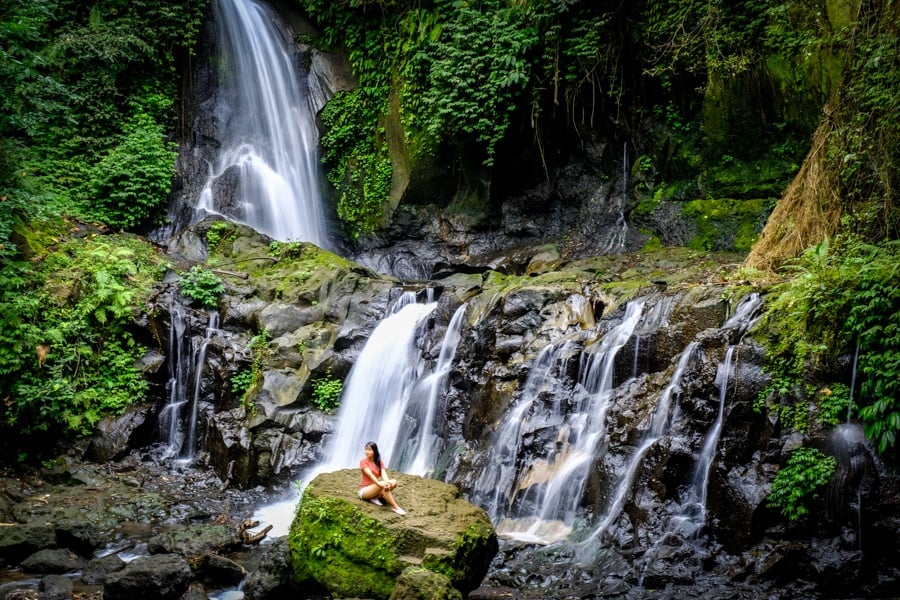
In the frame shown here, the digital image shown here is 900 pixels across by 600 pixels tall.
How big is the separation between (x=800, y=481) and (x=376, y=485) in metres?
4.21

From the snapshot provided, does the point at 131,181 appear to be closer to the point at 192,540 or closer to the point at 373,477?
the point at 192,540

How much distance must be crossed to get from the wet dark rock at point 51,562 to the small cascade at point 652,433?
5846 mm

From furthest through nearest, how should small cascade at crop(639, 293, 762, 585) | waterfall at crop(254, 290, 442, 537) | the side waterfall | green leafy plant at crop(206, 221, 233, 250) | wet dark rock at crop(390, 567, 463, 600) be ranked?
green leafy plant at crop(206, 221, 233, 250), waterfall at crop(254, 290, 442, 537), the side waterfall, small cascade at crop(639, 293, 762, 585), wet dark rock at crop(390, 567, 463, 600)

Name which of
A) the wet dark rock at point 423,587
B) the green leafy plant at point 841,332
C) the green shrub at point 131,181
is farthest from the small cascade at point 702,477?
the green shrub at point 131,181

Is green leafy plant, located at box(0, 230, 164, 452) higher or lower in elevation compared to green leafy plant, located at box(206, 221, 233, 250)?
lower

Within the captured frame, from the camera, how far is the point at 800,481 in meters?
6.65

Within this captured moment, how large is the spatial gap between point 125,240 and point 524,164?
8.88 m

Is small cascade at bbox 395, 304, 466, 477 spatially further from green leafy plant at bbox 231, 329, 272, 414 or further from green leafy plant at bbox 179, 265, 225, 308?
green leafy plant at bbox 179, 265, 225, 308

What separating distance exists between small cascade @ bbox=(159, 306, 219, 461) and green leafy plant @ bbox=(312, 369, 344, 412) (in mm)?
2159

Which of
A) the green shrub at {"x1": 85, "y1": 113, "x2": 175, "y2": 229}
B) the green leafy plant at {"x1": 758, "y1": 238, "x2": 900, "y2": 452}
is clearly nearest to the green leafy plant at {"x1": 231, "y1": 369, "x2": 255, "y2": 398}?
the green shrub at {"x1": 85, "y1": 113, "x2": 175, "y2": 229}

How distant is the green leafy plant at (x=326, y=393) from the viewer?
1152 centimetres

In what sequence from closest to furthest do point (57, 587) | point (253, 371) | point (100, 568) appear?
point (57, 587) < point (100, 568) < point (253, 371)

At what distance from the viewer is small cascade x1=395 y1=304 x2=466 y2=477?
10125 mm

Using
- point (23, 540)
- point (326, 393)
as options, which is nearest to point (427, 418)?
point (326, 393)
